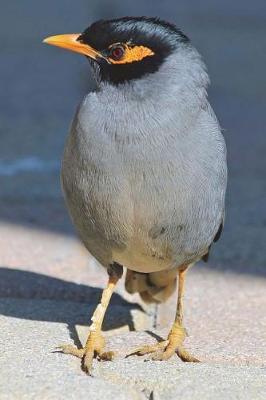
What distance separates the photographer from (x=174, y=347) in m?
4.10

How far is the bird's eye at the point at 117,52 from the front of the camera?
Answer: 3871 mm

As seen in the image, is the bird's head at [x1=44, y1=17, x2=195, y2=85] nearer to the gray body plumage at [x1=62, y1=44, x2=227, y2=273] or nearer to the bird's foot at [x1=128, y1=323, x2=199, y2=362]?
the gray body plumage at [x1=62, y1=44, x2=227, y2=273]

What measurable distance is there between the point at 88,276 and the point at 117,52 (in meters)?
1.53

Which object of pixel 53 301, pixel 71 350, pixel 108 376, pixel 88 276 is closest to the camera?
pixel 108 376

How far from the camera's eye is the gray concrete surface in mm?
3604

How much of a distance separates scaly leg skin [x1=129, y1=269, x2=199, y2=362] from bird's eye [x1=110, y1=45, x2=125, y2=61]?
1.02 m

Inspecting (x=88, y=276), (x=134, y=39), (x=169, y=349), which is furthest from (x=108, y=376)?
(x=88, y=276)

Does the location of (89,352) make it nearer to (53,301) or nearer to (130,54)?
(53,301)

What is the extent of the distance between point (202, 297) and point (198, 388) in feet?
4.51

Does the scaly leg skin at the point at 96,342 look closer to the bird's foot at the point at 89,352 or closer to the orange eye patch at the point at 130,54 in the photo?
the bird's foot at the point at 89,352

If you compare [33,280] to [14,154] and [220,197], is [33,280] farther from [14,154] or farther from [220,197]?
[14,154]

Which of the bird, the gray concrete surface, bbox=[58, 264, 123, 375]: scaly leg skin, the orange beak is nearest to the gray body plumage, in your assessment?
the bird

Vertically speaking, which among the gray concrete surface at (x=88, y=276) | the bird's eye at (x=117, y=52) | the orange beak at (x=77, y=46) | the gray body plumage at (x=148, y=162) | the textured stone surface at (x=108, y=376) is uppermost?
the bird's eye at (x=117, y=52)

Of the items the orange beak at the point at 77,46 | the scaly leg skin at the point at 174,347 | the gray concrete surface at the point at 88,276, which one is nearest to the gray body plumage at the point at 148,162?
the orange beak at the point at 77,46
